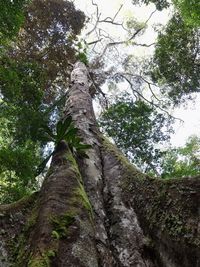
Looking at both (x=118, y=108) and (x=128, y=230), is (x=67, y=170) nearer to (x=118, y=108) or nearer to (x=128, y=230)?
(x=128, y=230)

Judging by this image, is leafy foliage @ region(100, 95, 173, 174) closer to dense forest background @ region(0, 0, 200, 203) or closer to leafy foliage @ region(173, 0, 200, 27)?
dense forest background @ region(0, 0, 200, 203)

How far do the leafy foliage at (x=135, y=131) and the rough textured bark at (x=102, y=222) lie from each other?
20.8 feet

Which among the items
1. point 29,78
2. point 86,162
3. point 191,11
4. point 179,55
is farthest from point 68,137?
point 179,55

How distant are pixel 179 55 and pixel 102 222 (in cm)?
993

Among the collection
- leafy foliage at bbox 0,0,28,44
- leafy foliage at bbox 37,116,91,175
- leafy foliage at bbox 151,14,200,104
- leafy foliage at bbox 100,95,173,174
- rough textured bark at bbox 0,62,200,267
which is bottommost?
rough textured bark at bbox 0,62,200,267

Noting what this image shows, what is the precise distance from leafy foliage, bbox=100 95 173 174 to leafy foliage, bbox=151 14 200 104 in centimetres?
220

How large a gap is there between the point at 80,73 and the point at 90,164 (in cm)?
591

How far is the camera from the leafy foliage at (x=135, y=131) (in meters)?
11.1

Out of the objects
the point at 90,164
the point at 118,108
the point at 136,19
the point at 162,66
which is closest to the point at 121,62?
the point at 136,19

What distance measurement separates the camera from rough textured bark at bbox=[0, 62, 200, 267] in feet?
9.23

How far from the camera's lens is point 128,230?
12.3ft

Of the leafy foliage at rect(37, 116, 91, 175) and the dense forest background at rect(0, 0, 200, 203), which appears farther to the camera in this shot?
the dense forest background at rect(0, 0, 200, 203)

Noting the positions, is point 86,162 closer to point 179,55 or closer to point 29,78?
point 29,78

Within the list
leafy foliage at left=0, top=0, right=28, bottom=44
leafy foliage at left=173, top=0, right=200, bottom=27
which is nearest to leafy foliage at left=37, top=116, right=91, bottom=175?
leafy foliage at left=0, top=0, right=28, bottom=44
